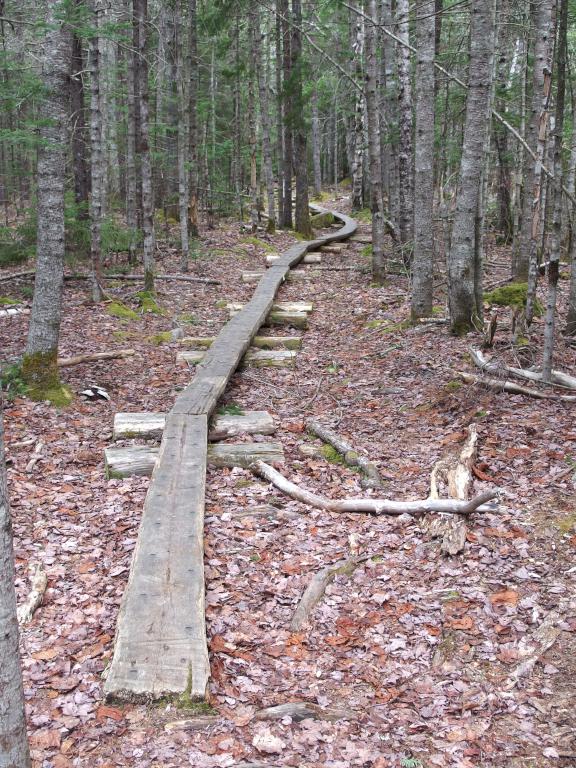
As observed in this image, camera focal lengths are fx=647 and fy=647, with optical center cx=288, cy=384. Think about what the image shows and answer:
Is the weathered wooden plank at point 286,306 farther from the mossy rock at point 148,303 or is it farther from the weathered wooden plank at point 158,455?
the weathered wooden plank at point 158,455

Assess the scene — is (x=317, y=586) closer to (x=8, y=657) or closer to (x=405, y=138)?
(x=8, y=657)

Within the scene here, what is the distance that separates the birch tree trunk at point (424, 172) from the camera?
32.8 feet

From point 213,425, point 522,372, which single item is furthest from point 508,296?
point 213,425

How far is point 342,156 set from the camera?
4947cm

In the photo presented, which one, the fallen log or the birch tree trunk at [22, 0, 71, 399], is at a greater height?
the birch tree trunk at [22, 0, 71, 399]

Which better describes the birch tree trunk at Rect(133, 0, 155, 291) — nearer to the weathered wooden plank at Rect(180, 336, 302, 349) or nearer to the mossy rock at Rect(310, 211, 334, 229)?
the weathered wooden plank at Rect(180, 336, 302, 349)

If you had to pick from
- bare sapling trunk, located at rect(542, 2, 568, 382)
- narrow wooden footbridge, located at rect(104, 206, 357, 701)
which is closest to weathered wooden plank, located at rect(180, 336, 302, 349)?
narrow wooden footbridge, located at rect(104, 206, 357, 701)

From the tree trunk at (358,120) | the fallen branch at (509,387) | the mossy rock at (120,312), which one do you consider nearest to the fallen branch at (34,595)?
the fallen branch at (509,387)

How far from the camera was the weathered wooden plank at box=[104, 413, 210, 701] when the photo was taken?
3.55 metres

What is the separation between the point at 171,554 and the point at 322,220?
23364 mm

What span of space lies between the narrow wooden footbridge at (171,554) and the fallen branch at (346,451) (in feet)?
2.01

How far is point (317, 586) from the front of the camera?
4.68 metres

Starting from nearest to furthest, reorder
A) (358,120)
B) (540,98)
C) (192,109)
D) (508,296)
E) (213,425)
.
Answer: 1. (213,425)
2. (540,98)
3. (508,296)
4. (192,109)
5. (358,120)

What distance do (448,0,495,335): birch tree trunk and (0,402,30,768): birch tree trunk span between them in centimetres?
781
